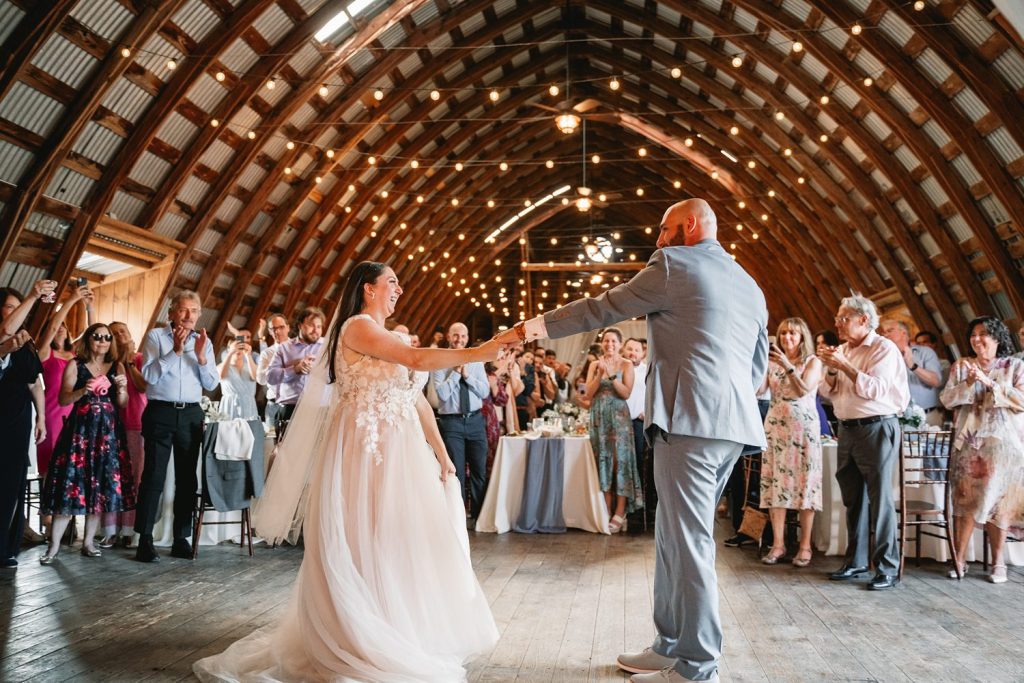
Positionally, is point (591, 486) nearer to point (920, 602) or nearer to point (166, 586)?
point (920, 602)

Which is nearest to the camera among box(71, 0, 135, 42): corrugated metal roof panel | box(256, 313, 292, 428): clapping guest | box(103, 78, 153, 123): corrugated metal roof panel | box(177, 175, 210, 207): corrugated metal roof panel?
box(256, 313, 292, 428): clapping guest

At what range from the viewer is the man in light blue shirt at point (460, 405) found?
611 cm

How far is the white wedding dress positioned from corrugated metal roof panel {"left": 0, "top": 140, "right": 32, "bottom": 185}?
310 inches

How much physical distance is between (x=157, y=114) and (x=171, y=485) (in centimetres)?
618

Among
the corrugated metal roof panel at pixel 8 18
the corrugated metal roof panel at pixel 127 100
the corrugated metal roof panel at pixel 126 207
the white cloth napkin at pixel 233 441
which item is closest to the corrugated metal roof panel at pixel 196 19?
the corrugated metal roof panel at pixel 127 100

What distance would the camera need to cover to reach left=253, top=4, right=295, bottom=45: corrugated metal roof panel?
10.3m

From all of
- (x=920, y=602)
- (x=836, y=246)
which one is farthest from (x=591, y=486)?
(x=836, y=246)

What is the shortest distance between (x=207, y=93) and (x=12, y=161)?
2.72 metres

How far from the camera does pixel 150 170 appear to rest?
1120 cm

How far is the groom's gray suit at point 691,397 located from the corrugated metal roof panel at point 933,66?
8453 mm

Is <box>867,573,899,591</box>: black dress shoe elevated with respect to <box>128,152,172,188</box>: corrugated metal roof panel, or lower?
lower

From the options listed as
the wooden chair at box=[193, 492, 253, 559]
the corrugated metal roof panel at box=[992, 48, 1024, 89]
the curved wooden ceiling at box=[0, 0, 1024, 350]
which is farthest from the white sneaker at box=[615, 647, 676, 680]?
the corrugated metal roof panel at box=[992, 48, 1024, 89]

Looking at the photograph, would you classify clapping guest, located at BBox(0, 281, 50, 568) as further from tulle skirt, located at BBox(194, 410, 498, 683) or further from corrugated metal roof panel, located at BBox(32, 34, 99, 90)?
corrugated metal roof panel, located at BBox(32, 34, 99, 90)

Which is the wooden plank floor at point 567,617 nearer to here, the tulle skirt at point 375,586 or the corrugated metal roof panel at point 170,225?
the tulle skirt at point 375,586
